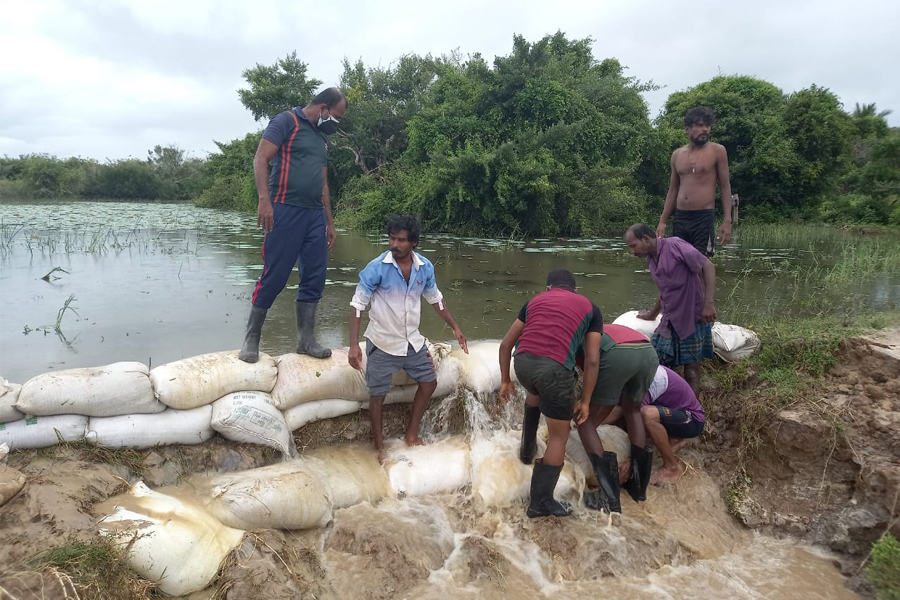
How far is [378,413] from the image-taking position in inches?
130

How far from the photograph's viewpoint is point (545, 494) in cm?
300

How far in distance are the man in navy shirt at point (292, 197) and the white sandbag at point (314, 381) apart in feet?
0.31

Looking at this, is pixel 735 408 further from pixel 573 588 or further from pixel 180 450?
pixel 180 450

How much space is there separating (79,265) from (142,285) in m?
2.36

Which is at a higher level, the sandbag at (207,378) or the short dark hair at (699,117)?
the short dark hair at (699,117)

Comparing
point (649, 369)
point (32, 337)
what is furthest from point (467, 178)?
point (649, 369)

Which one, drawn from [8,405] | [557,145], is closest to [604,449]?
[8,405]

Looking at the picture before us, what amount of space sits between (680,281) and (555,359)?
48.8 inches

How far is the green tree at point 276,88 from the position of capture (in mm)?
23172

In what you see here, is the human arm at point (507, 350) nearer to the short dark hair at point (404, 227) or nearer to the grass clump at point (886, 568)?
the short dark hair at point (404, 227)

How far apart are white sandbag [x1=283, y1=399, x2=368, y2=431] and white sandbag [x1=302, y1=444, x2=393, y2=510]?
0.19 m

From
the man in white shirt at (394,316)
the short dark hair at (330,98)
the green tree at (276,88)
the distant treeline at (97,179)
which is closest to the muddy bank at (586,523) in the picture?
Answer: the man in white shirt at (394,316)

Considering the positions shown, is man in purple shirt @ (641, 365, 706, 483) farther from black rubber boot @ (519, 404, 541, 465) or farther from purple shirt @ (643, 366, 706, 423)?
black rubber boot @ (519, 404, 541, 465)

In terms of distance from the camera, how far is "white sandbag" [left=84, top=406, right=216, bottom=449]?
2.81 m
